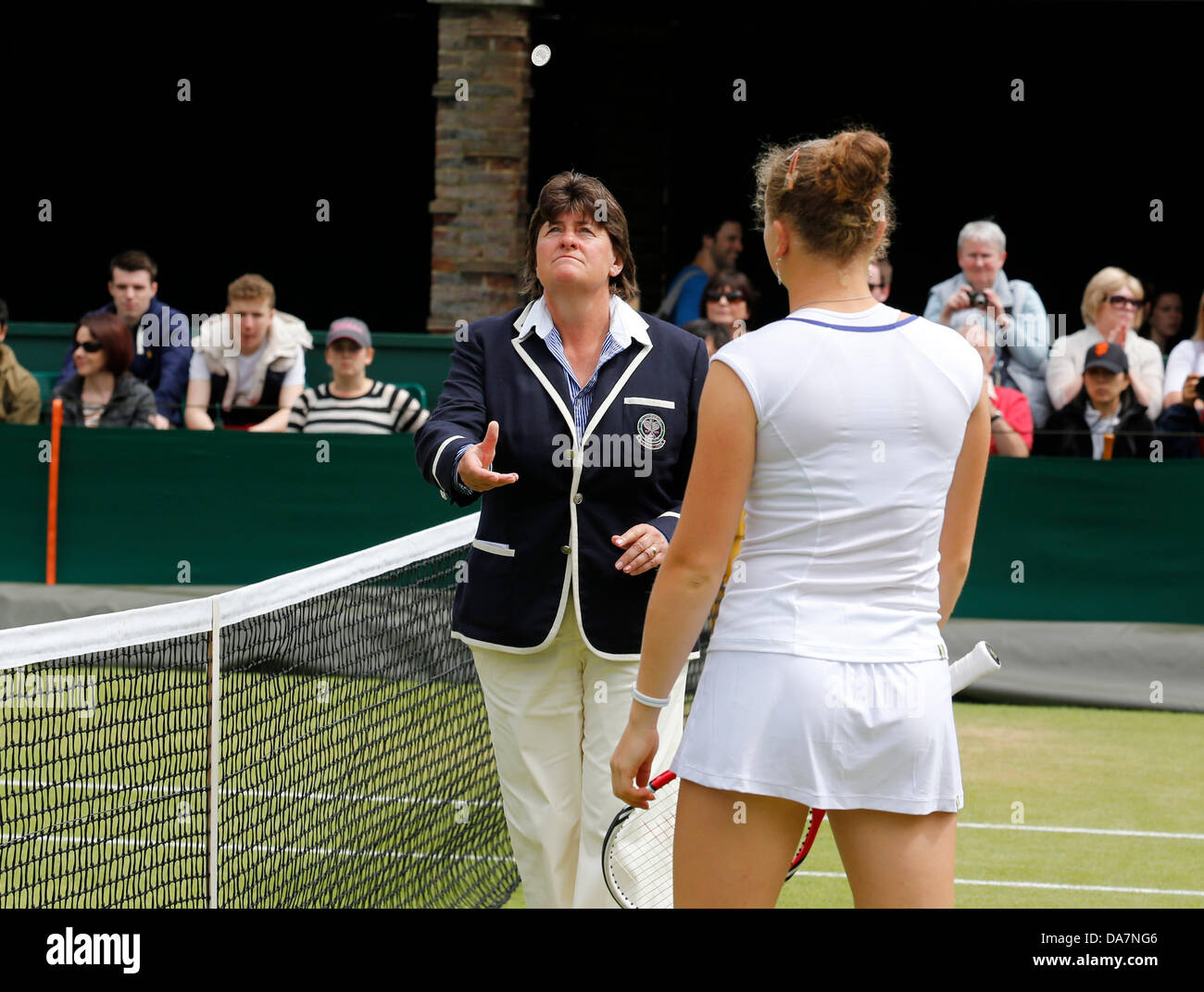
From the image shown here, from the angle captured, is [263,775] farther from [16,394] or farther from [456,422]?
[16,394]

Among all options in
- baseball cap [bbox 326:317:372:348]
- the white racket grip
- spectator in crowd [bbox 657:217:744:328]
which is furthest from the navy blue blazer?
spectator in crowd [bbox 657:217:744:328]

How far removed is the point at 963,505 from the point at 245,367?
7572 mm

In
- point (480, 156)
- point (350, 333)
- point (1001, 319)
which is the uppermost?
point (480, 156)

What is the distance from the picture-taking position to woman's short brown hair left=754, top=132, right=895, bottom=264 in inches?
105

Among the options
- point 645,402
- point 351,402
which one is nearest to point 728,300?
point 351,402

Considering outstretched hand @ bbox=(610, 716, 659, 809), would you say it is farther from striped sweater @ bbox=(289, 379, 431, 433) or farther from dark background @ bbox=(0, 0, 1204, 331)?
dark background @ bbox=(0, 0, 1204, 331)

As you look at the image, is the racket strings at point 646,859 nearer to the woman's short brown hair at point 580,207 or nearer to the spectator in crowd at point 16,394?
the woman's short brown hair at point 580,207

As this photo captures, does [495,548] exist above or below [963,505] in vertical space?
below

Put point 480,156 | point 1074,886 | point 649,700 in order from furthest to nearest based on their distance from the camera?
point 480,156
point 1074,886
point 649,700

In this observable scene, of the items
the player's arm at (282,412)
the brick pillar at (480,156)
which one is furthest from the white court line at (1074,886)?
the brick pillar at (480,156)

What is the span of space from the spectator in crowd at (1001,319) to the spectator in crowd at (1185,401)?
72cm

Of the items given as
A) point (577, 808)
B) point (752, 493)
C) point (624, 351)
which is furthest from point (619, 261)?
point (752, 493)

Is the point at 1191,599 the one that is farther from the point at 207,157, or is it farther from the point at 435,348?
the point at 207,157

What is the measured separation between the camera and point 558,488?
395cm
